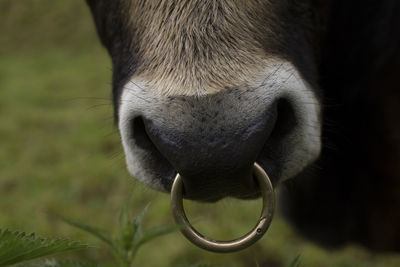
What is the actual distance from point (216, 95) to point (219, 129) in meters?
0.10

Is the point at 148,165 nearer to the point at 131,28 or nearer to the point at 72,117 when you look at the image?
the point at 131,28

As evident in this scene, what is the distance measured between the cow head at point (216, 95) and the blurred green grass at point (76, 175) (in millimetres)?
305

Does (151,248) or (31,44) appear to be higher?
(151,248)

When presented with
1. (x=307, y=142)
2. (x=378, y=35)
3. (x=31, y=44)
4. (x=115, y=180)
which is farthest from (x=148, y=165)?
(x=31, y=44)

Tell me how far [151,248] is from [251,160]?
2.45 meters

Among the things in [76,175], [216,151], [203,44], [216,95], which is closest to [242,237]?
[216,151]

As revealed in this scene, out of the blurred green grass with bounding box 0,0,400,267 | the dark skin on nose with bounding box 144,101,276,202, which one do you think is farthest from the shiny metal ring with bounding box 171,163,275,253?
the blurred green grass with bounding box 0,0,400,267

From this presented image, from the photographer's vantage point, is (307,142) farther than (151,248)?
No

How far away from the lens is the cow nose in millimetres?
1222

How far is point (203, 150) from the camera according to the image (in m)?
1.22

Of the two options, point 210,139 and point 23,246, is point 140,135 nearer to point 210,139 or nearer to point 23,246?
point 210,139

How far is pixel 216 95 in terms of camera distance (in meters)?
1.27

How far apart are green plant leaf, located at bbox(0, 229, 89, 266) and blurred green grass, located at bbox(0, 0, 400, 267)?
0.72m

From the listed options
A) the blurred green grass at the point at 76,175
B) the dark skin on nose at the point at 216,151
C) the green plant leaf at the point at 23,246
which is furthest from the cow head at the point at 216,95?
the green plant leaf at the point at 23,246
